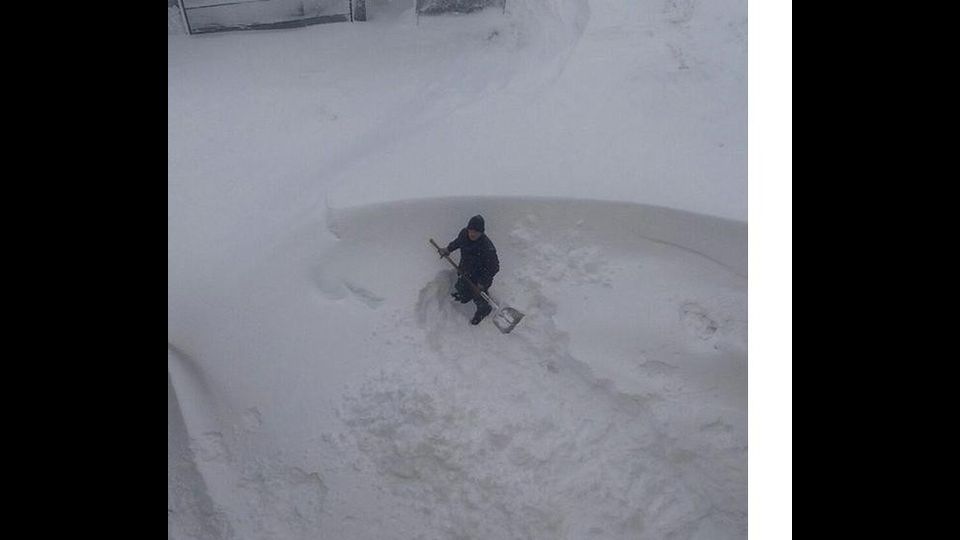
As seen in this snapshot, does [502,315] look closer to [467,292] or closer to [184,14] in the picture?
[467,292]

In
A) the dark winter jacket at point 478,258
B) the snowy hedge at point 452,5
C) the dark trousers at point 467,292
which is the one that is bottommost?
the dark trousers at point 467,292

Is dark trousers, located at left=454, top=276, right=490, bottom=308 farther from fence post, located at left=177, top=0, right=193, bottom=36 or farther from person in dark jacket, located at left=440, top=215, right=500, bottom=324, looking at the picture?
fence post, located at left=177, top=0, right=193, bottom=36

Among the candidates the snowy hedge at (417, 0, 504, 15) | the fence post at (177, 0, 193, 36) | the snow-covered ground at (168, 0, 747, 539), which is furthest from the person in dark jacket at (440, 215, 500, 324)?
the fence post at (177, 0, 193, 36)

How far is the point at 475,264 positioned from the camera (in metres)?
3.87

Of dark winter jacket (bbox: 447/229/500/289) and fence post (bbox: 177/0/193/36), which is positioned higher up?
fence post (bbox: 177/0/193/36)

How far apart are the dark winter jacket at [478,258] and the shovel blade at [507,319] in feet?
0.50

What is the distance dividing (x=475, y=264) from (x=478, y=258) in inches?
1.3

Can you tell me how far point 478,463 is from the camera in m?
3.65

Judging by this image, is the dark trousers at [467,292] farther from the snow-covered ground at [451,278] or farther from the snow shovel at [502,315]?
the snow-covered ground at [451,278]

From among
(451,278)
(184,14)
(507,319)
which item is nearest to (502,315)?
(507,319)

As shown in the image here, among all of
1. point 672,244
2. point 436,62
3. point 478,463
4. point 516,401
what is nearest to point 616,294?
point 672,244

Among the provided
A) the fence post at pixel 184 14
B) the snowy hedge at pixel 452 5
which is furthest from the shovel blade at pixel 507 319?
the fence post at pixel 184 14

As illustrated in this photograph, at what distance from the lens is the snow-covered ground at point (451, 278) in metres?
3.64

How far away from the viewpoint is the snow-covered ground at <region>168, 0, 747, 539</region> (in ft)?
12.0
